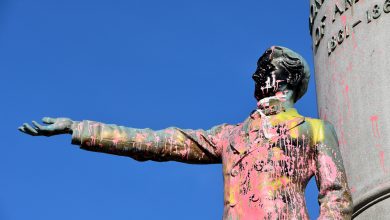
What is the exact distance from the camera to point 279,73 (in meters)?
7.22

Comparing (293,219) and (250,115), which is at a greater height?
(250,115)

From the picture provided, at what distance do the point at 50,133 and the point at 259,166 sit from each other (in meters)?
1.36

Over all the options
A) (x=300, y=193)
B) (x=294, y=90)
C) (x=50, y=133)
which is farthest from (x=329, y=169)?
(x=50, y=133)

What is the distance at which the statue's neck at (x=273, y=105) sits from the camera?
715cm

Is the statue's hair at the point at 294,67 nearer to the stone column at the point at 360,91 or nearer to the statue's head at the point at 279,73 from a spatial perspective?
the statue's head at the point at 279,73

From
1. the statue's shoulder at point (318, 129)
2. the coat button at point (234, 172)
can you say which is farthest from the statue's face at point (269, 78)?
the coat button at point (234, 172)

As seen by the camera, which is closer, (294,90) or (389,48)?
(294,90)

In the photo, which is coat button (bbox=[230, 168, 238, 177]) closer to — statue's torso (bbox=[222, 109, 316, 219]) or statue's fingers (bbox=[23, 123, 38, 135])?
statue's torso (bbox=[222, 109, 316, 219])

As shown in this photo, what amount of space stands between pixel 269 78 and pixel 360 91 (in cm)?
285

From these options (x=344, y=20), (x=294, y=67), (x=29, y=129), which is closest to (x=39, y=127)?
(x=29, y=129)

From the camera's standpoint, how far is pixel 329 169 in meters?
6.80

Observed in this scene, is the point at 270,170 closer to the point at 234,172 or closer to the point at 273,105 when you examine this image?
the point at 234,172

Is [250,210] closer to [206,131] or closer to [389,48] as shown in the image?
[206,131]

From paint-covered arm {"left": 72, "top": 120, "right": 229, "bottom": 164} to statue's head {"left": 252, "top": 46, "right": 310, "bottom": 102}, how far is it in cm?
42
